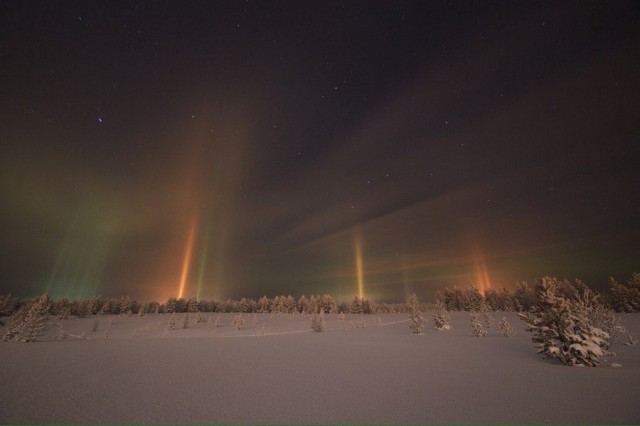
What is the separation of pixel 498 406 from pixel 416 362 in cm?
491

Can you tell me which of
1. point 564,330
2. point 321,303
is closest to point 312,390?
point 564,330

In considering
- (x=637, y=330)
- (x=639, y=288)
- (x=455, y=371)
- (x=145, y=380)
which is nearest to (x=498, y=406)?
(x=455, y=371)

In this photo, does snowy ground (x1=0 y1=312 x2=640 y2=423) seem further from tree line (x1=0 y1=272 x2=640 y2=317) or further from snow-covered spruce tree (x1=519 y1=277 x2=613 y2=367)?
tree line (x1=0 y1=272 x2=640 y2=317)

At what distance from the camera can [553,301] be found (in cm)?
1018

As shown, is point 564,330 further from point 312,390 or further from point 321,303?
point 321,303

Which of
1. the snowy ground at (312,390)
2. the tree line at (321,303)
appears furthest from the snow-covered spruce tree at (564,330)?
the tree line at (321,303)

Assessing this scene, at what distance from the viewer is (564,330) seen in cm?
980

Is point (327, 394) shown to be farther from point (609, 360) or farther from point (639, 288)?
point (639, 288)

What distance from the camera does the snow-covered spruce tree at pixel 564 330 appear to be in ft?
29.4

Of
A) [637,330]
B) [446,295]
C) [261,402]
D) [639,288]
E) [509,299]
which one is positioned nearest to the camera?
[261,402]

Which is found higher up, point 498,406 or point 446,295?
point 446,295

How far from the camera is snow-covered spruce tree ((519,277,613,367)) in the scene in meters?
8.97

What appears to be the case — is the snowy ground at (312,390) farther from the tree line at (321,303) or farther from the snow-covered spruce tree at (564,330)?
the tree line at (321,303)

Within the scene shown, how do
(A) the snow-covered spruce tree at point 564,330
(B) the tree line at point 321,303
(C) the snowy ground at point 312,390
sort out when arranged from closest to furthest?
1. (C) the snowy ground at point 312,390
2. (A) the snow-covered spruce tree at point 564,330
3. (B) the tree line at point 321,303
